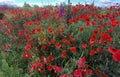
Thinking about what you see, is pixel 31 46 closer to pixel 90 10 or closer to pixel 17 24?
pixel 90 10

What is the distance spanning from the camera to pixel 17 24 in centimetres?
823

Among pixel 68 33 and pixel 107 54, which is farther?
pixel 68 33

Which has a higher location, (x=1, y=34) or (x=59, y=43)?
(x=59, y=43)

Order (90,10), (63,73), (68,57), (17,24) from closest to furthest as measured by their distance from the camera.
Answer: (63,73) → (68,57) → (90,10) → (17,24)

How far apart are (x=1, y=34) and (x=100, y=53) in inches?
150

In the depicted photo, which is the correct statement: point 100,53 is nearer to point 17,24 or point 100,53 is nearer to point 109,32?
point 109,32

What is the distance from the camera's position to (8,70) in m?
5.06

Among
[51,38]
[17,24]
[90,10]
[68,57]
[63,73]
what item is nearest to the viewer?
[63,73]

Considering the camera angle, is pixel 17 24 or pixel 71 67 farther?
pixel 17 24

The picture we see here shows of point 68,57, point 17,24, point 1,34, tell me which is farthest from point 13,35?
point 68,57

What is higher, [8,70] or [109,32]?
[109,32]

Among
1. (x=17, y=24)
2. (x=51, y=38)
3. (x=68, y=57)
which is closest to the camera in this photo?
(x=68, y=57)

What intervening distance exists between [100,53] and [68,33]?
2.75 feet

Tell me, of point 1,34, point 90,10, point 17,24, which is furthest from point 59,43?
point 17,24
